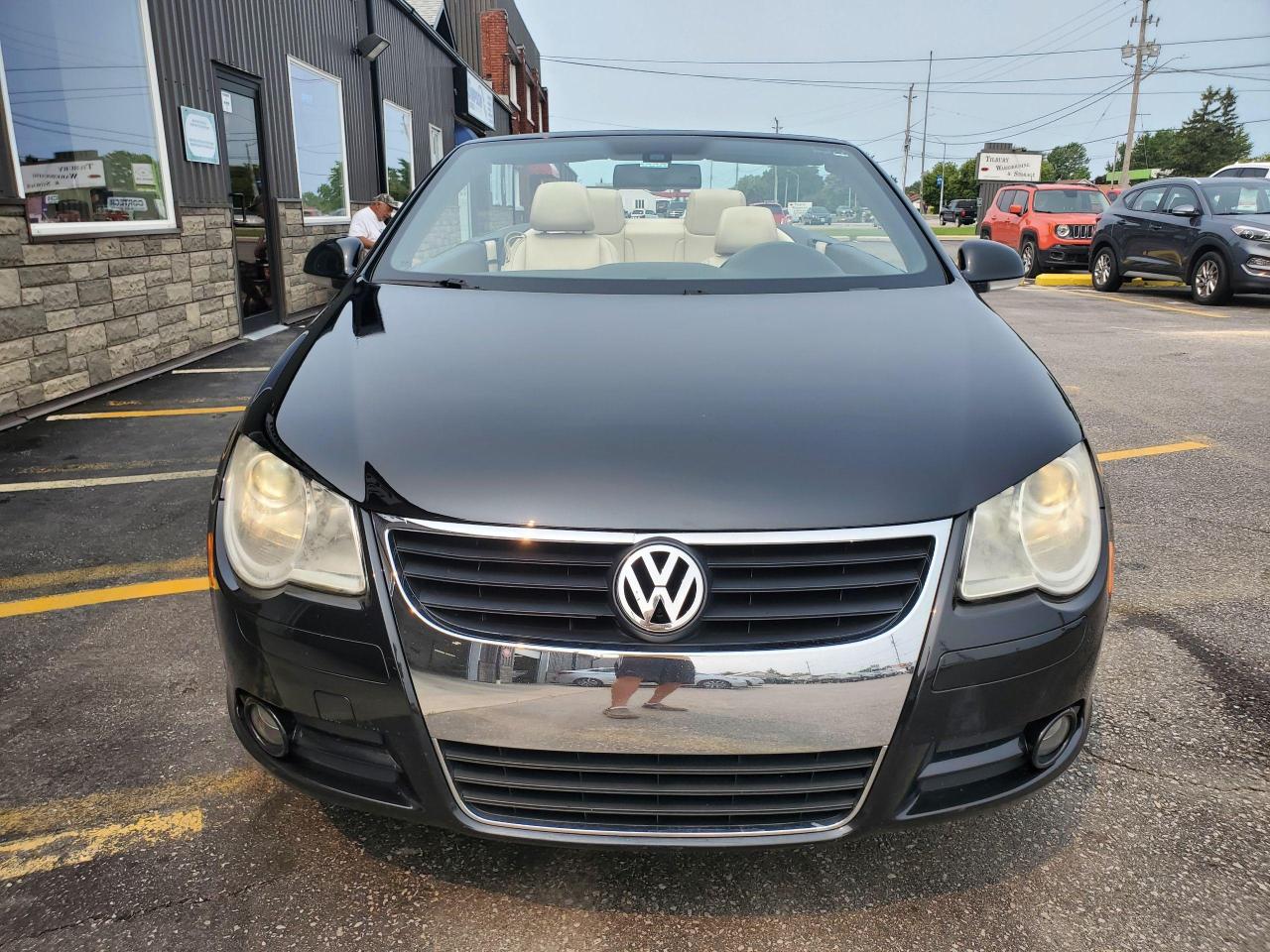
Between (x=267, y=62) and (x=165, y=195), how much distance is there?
9.10 feet

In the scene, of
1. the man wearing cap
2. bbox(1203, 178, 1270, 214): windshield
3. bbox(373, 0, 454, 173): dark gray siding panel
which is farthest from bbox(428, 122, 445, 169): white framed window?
bbox(1203, 178, 1270, 214): windshield

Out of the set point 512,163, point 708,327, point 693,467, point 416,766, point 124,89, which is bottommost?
point 416,766

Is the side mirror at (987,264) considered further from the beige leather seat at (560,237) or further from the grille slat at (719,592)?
the grille slat at (719,592)

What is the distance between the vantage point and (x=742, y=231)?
3.09 meters

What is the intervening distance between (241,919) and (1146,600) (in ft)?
9.61

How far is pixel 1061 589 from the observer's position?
5.43 feet

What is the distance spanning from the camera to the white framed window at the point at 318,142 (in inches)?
433

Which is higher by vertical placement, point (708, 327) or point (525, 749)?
point (708, 327)

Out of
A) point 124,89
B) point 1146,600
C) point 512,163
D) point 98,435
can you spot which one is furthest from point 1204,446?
point 124,89

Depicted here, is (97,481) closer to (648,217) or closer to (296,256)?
(648,217)

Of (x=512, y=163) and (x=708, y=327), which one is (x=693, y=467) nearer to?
(x=708, y=327)

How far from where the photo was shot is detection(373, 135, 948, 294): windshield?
2754 mm

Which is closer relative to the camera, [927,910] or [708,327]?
[927,910]

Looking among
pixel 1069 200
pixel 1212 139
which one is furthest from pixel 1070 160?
pixel 1069 200
